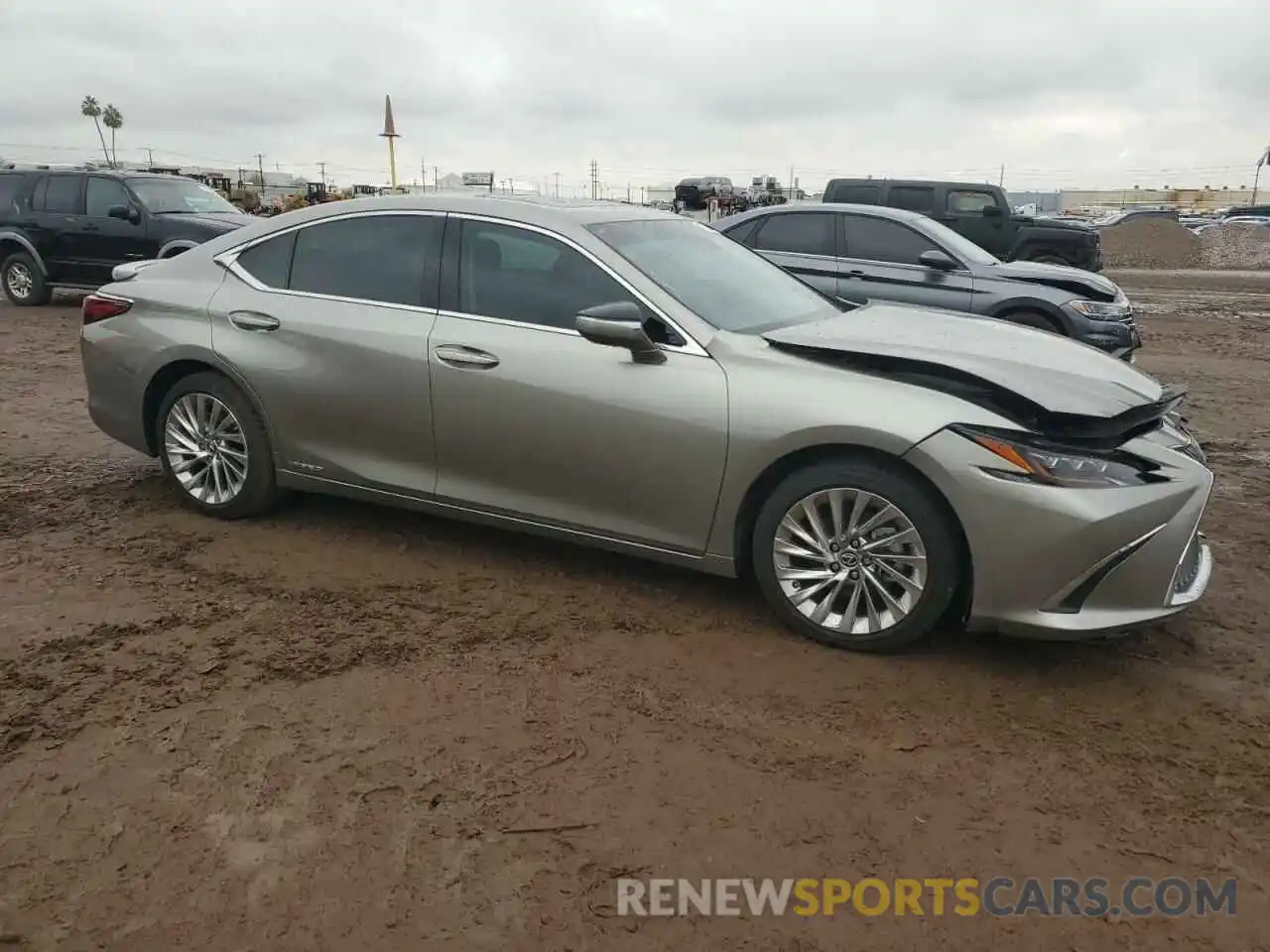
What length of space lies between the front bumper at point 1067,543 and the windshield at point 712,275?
3.63ft

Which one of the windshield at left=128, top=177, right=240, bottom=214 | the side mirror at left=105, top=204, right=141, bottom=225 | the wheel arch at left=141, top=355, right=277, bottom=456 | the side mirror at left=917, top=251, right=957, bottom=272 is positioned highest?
the windshield at left=128, top=177, right=240, bottom=214

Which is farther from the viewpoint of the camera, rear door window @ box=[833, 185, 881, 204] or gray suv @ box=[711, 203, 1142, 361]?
rear door window @ box=[833, 185, 881, 204]

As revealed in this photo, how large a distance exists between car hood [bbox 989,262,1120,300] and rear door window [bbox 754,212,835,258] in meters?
1.50

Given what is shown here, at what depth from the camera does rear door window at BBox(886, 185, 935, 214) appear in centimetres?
1590

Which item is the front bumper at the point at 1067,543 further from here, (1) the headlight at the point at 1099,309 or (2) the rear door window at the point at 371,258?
(1) the headlight at the point at 1099,309

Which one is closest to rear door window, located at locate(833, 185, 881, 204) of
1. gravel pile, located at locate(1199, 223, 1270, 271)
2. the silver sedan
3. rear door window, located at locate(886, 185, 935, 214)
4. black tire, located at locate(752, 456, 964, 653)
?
rear door window, located at locate(886, 185, 935, 214)

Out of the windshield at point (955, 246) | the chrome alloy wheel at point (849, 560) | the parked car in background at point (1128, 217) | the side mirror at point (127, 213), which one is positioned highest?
the parked car in background at point (1128, 217)

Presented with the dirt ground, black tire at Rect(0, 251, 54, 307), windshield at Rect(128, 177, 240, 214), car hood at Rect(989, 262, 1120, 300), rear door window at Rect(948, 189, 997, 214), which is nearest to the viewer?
the dirt ground

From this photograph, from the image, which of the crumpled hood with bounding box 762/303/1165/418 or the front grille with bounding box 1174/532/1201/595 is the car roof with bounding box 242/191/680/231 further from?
the front grille with bounding box 1174/532/1201/595

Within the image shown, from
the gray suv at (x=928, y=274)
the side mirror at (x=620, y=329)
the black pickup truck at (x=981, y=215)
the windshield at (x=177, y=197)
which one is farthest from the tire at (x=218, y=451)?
Answer: the black pickup truck at (x=981, y=215)

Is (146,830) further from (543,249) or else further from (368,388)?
(543,249)

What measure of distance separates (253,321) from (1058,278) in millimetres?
7363

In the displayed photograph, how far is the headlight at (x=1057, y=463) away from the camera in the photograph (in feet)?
11.3

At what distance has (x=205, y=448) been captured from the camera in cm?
514
